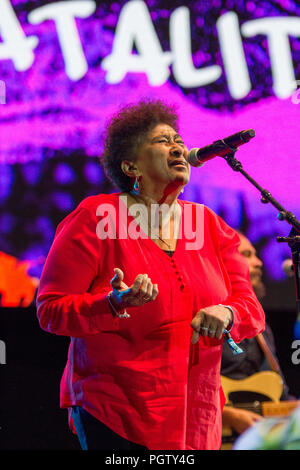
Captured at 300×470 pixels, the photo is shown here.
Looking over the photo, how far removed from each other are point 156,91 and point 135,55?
10.4 inches

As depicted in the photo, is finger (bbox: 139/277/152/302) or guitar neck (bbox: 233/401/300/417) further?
guitar neck (bbox: 233/401/300/417)

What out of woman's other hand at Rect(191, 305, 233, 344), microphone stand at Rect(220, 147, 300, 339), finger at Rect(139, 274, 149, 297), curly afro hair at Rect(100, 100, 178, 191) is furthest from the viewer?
curly afro hair at Rect(100, 100, 178, 191)

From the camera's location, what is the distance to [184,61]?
3.60 m

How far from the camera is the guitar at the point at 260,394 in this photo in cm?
357

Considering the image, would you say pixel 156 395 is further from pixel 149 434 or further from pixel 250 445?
pixel 250 445

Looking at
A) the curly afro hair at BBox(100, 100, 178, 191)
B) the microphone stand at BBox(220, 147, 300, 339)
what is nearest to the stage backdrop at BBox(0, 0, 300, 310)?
the curly afro hair at BBox(100, 100, 178, 191)

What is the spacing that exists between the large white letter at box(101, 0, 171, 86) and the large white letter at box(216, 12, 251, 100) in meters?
0.38

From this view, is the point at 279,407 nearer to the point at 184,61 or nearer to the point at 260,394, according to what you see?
the point at 260,394

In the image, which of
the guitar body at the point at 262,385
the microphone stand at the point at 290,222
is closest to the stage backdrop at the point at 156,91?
the guitar body at the point at 262,385

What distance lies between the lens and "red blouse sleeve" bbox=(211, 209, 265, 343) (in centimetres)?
187

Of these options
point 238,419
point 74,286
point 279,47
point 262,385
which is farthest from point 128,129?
point 262,385

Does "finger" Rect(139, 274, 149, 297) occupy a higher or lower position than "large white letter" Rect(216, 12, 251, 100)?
lower

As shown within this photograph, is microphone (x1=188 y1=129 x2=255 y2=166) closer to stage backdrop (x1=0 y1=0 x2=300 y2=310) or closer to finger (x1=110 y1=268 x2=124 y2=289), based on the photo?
finger (x1=110 y1=268 x2=124 y2=289)

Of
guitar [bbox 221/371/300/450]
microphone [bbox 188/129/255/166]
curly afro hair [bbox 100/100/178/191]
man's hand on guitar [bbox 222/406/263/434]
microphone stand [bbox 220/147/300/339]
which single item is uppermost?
curly afro hair [bbox 100/100/178/191]
